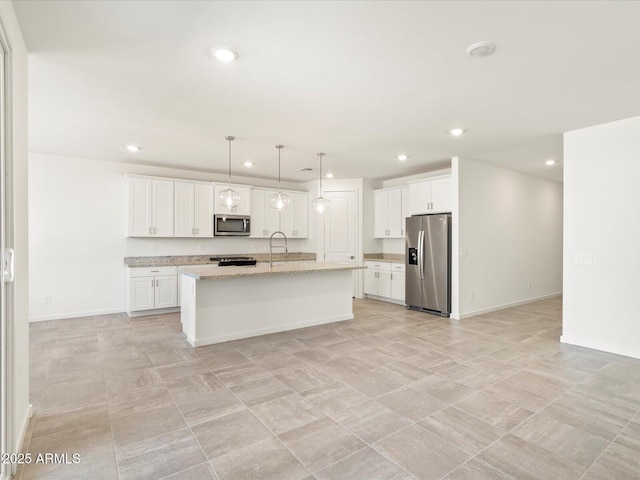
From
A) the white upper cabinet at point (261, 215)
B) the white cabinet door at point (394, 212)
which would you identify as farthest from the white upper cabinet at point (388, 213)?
the white upper cabinet at point (261, 215)

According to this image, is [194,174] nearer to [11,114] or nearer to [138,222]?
[138,222]

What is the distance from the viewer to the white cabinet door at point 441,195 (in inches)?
A: 219

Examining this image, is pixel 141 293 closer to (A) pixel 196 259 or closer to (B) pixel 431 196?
(A) pixel 196 259

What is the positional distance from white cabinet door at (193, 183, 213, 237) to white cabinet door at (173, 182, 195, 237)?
2.6 inches

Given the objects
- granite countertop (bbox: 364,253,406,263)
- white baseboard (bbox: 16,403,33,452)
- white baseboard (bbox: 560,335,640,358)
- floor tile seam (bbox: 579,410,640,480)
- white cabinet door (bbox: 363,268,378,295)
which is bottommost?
floor tile seam (bbox: 579,410,640,480)

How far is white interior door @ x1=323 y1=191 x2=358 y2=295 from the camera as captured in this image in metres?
7.21

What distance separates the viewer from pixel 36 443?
81.2 inches

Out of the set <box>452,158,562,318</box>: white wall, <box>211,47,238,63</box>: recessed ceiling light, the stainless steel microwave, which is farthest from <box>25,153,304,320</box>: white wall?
<box>452,158,562,318</box>: white wall

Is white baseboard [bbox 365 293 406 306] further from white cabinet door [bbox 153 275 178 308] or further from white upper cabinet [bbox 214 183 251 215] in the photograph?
white cabinet door [bbox 153 275 178 308]

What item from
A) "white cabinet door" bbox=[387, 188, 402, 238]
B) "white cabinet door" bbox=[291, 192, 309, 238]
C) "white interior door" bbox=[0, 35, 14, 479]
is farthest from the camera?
"white cabinet door" bbox=[291, 192, 309, 238]

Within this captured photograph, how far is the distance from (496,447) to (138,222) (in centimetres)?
568

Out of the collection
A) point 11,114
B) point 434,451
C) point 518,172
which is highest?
point 518,172

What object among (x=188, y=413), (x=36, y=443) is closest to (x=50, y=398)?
(x=36, y=443)

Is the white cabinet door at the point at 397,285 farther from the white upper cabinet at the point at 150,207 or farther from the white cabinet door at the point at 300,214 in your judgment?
the white upper cabinet at the point at 150,207
